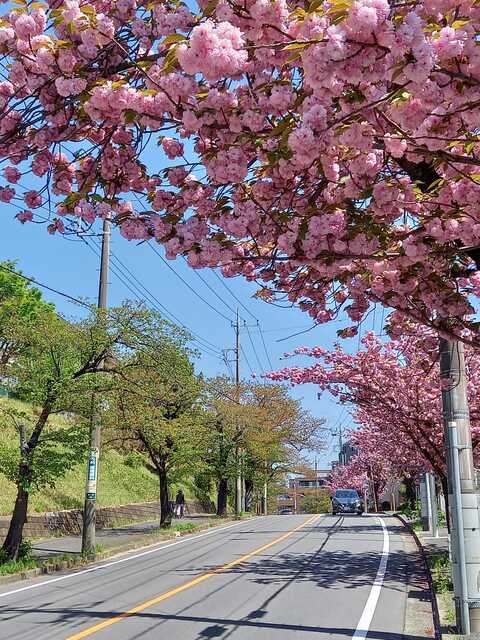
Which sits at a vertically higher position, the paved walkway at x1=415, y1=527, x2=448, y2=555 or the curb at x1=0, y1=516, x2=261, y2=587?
the paved walkway at x1=415, y1=527, x2=448, y2=555

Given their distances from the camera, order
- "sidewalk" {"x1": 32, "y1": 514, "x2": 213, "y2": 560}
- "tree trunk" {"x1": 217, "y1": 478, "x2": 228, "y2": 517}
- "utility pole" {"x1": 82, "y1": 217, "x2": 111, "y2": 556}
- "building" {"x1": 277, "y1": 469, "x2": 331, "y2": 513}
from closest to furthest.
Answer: "utility pole" {"x1": 82, "y1": 217, "x2": 111, "y2": 556}, "sidewalk" {"x1": 32, "y1": 514, "x2": 213, "y2": 560}, "tree trunk" {"x1": 217, "y1": 478, "x2": 228, "y2": 517}, "building" {"x1": 277, "y1": 469, "x2": 331, "y2": 513}

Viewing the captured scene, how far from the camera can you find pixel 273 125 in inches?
164

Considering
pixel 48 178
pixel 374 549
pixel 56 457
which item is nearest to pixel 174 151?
pixel 48 178

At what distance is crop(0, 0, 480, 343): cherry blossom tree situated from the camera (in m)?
3.21

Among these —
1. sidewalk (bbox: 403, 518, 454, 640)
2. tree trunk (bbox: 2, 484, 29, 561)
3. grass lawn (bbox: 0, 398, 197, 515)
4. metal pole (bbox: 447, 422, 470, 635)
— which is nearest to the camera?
metal pole (bbox: 447, 422, 470, 635)

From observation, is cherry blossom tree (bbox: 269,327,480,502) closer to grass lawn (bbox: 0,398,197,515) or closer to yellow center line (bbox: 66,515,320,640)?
yellow center line (bbox: 66,515,320,640)

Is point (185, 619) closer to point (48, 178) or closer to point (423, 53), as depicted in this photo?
point (48, 178)

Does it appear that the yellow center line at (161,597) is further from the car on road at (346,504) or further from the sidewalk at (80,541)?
the car on road at (346,504)

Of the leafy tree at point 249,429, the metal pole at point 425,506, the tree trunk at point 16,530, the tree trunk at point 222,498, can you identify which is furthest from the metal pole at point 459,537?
Answer: the tree trunk at point 222,498

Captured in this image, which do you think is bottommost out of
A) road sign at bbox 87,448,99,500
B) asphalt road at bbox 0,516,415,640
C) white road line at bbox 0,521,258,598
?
white road line at bbox 0,521,258,598

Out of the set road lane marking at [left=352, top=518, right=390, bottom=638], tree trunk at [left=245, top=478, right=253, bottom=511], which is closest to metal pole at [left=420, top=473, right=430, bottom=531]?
road lane marking at [left=352, top=518, right=390, bottom=638]

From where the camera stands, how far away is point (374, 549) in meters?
18.1

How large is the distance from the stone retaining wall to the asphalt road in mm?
4373

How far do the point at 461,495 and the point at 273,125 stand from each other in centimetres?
643
